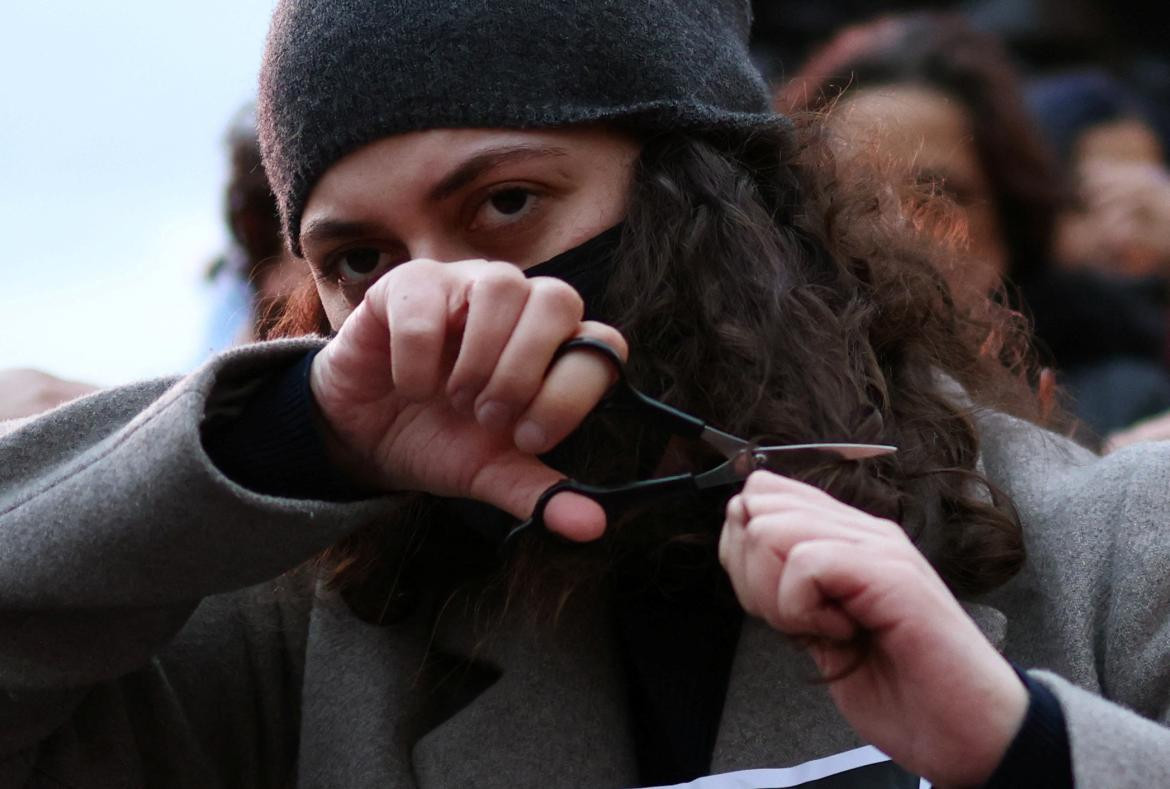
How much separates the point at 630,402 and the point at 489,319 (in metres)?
0.15

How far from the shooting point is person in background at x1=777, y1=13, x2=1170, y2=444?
3051mm

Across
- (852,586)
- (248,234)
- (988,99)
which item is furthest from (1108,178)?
(852,586)

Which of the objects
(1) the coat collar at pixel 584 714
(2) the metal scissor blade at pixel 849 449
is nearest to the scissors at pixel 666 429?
(2) the metal scissor blade at pixel 849 449

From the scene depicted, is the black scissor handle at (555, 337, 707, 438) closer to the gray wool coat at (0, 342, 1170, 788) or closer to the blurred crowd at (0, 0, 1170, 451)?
the gray wool coat at (0, 342, 1170, 788)

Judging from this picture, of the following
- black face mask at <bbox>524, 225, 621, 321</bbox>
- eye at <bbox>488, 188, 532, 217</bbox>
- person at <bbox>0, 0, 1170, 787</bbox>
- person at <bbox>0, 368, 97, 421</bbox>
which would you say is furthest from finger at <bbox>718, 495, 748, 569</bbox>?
person at <bbox>0, 368, 97, 421</bbox>

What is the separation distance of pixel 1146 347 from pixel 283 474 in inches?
92.8

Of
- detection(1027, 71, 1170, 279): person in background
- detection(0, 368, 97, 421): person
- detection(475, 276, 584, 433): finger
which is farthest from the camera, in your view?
detection(1027, 71, 1170, 279): person in background

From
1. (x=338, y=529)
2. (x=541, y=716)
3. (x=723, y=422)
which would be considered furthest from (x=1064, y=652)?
(x=338, y=529)

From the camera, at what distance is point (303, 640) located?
1.84 meters

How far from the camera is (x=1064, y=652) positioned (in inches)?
60.6

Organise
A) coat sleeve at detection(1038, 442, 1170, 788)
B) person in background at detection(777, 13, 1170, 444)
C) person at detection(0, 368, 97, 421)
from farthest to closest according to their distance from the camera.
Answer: person in background at detection(777, 13, 1170, 444) → person at detection(0, 368, 97, 421) → coat sleeve at detection(1038, 442, 1170, 788)

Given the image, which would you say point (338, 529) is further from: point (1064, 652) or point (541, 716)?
point (1064, 652)

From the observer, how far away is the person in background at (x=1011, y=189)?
305 centimetres

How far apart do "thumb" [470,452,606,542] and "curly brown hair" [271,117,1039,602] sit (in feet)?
0.70
